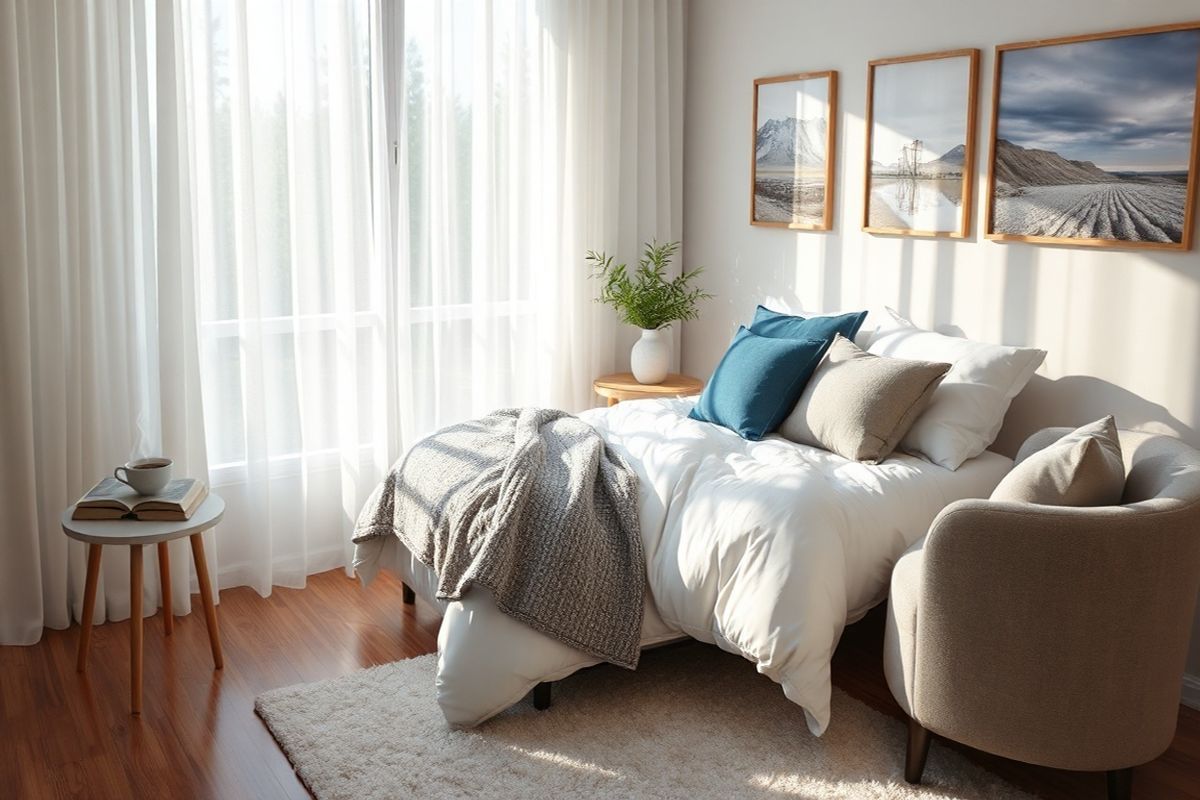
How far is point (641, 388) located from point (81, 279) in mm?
2141

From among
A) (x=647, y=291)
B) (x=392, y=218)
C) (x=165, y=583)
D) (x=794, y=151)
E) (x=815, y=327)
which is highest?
(x=794, y=151)

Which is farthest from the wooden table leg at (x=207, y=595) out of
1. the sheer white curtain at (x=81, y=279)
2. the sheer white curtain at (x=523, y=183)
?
the sheer white curtain at (x=523, y=183)

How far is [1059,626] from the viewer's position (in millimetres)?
2414

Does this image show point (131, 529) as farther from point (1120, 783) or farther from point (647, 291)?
point (1120, 783)

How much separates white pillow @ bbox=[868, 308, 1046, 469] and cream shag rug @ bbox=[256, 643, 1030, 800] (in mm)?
816

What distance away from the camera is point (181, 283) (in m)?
3.66

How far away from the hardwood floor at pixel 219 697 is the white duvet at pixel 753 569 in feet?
1.48

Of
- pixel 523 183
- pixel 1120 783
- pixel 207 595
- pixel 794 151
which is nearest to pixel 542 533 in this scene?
pixel 207 595

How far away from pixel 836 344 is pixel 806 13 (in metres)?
1.43

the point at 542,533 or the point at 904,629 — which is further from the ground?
the point at 542,533

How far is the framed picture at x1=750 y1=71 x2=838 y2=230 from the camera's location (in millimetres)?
4281

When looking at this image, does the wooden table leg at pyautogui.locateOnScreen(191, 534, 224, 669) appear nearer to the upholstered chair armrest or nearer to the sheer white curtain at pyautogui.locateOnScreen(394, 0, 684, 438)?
the sheer white curtain at pyautogui.locateOnScreen(394, 0, 684, 438)

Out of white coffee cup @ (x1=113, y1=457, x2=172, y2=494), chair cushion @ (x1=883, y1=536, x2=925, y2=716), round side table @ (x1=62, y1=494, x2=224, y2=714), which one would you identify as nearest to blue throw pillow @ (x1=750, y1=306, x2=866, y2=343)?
chair cushion @ (x1=883, y1=536, x2=925, y2=716)

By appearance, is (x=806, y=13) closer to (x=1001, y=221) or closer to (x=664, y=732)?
(x=1001, y=221)
